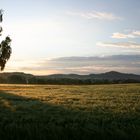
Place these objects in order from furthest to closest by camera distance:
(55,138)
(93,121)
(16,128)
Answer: (93,121) < (16,128) < (55,138)

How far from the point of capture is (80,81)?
414 ft

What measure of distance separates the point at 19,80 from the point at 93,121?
140 metres

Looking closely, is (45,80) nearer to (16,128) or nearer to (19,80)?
(19,80)

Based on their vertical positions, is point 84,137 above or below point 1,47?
below

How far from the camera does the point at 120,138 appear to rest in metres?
14.0

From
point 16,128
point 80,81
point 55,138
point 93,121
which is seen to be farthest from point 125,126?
point 80,81

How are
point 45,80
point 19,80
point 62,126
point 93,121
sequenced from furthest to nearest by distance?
1. point 19,80
2. point 45,80
3. point 93,121
4. point 62,126

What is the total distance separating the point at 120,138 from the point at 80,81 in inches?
4416

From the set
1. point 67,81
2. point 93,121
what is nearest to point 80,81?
point 67,81

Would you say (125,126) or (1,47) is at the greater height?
(1,47)

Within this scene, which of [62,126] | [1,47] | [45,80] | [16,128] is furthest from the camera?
[45,80]

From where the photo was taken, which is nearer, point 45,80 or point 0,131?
point 0,131

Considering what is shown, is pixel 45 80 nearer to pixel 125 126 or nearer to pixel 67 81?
pixel 67 81

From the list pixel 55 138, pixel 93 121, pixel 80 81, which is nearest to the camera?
pixel 55 138
